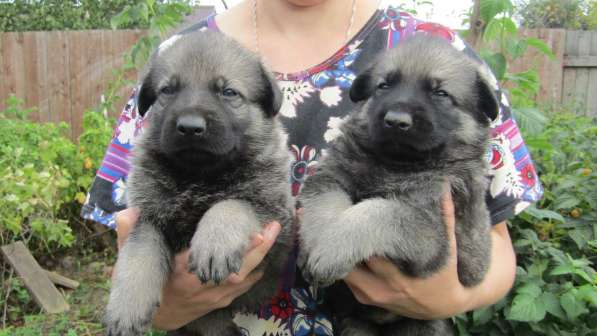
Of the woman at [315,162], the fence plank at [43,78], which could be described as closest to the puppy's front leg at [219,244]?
the woman at [315,162]

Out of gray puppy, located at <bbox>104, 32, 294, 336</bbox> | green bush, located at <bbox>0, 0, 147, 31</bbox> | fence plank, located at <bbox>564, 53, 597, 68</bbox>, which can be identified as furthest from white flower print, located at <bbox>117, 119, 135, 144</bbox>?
green bush, located at <bbox>0, 0, 147, 31</bbox>

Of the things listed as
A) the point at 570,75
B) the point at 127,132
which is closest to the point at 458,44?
the point at 127,132

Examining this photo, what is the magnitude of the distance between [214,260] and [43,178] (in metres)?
3.28

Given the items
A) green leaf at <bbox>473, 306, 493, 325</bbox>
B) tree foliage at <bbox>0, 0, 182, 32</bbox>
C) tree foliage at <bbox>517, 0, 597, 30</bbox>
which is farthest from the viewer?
tree foliage at <bbox>517, 0, 597, 30</bbox>

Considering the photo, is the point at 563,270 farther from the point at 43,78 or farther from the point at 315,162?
the point at 43,78

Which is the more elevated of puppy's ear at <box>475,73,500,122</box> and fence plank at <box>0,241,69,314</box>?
puppy's ear at <box>475,73,500,122</box>

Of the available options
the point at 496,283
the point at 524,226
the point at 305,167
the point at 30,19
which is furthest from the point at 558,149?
the point at 30,19

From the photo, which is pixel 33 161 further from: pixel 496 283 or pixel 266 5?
pixel 496 283

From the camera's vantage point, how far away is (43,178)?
15.1ft

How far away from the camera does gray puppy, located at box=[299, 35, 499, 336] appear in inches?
75.7

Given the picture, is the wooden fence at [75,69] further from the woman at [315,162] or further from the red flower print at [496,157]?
the red flower print at [496,157]

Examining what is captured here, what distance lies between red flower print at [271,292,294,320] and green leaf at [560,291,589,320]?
3.94 feet

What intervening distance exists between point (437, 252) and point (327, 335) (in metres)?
0.63

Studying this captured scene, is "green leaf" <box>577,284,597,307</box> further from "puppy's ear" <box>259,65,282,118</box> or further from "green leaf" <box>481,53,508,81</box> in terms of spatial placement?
"puppy's ear" <box>259,65,282,118</box>
